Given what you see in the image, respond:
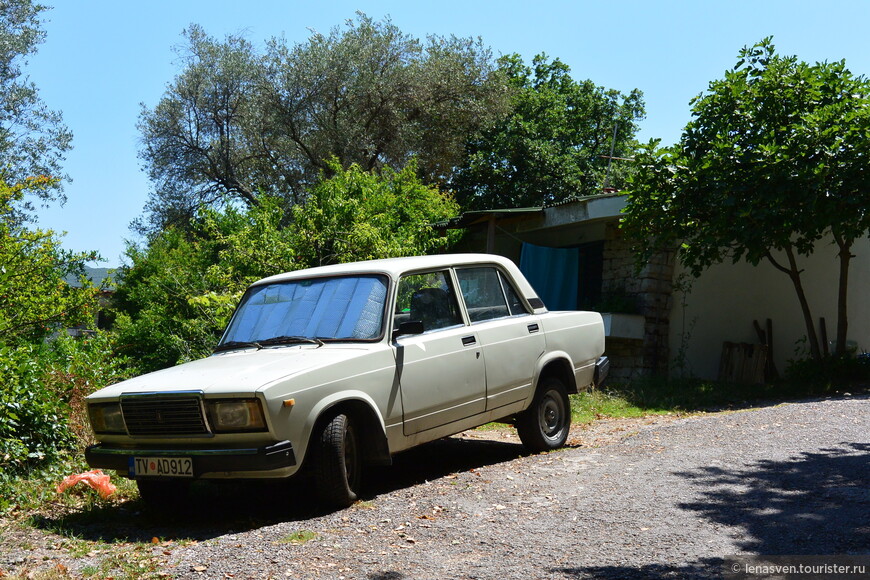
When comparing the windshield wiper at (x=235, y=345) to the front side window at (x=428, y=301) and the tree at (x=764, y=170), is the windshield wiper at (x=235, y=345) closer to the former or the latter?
the front side window at (x=428, y=301)

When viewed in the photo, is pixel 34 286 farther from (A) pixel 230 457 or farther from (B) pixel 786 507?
(B) pixel 786 507

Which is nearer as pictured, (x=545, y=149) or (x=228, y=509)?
(x=228, y=509)

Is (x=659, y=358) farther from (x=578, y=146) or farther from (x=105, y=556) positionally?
(x=578, y=146)

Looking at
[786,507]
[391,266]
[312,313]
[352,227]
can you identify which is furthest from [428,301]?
[352,227]

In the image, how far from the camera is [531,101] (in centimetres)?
3338

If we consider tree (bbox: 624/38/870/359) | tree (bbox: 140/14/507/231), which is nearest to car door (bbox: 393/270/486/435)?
tree (bbox: 624/38/870/359)

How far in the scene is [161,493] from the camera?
6.18m

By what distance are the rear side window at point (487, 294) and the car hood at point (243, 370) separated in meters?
1.37

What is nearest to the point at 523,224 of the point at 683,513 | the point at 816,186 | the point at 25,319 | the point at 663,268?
the point at 663,268

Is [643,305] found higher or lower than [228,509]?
higher

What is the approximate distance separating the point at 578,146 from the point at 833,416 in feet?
91.5

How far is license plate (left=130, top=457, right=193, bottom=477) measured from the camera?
5.46m

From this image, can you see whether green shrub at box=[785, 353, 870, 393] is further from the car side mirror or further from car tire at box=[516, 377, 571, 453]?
the car side mirror

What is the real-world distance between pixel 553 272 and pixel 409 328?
10.0 metres
